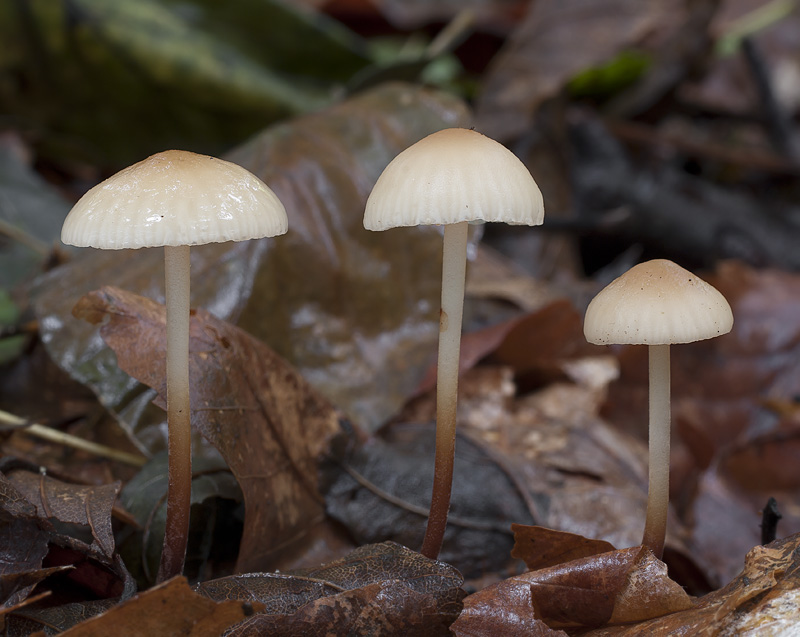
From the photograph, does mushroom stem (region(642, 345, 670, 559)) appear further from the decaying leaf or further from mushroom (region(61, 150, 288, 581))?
the decaying leaf

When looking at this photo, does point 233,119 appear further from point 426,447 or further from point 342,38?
point 426,447

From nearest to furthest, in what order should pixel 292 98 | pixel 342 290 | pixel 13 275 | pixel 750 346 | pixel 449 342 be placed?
pixel 449 342 < pixel 342 290 < pixel 13 275 < pixel 750 346 < pixel 292 98

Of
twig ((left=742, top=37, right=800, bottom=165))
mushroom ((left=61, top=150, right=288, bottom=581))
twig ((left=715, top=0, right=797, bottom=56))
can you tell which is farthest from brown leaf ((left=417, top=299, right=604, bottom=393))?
twig ((left=715, top=0, right=797, bottom=56))

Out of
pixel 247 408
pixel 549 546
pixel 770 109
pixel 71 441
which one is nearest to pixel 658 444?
pixel 549 546

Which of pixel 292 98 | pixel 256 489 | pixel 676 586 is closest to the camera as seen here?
pixel 676 586

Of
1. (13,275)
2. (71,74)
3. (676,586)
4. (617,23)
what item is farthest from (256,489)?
(617,23)
